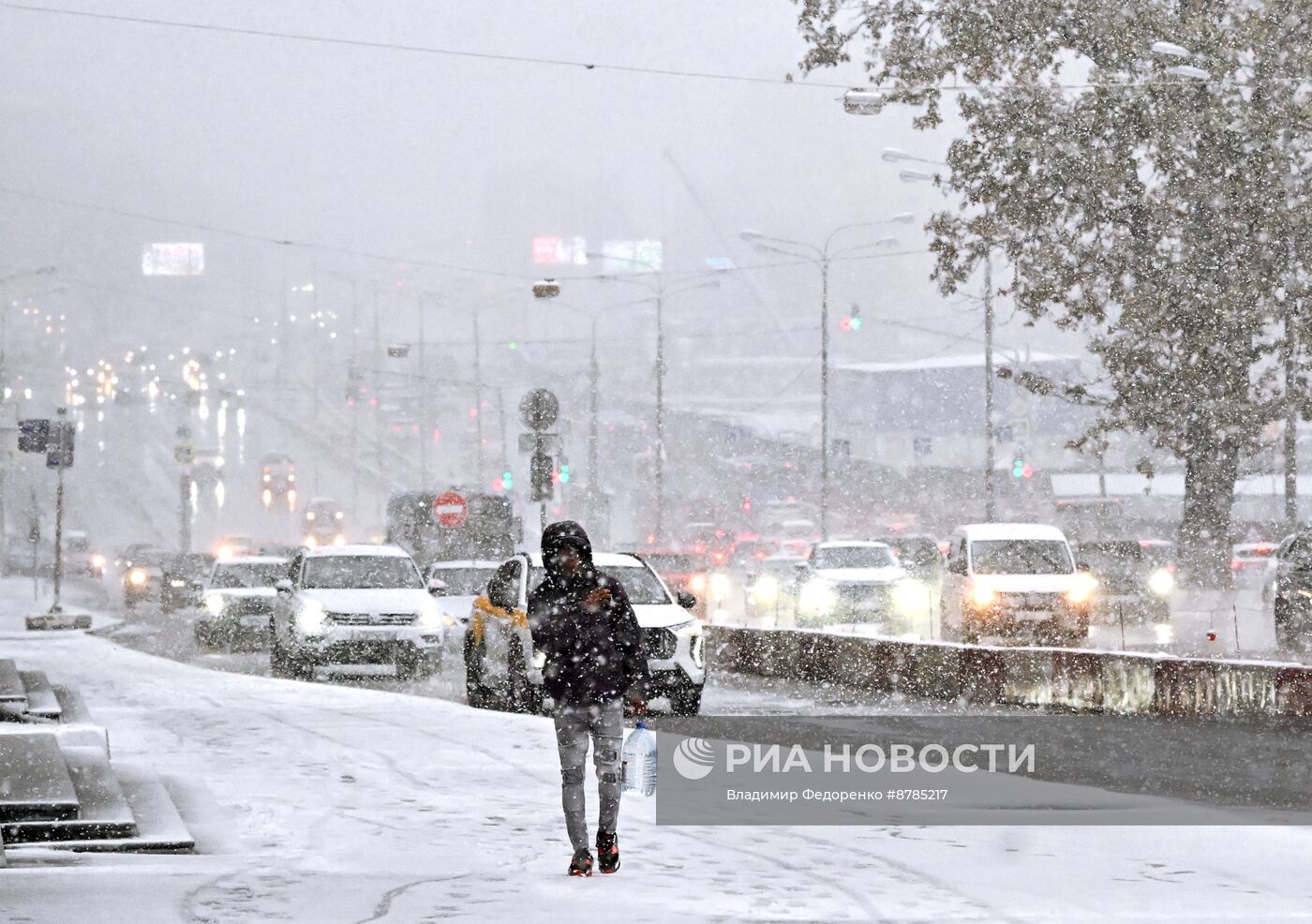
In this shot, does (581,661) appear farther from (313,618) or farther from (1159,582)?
(1159,582)

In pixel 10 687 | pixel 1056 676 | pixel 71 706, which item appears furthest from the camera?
pixel 1056 676

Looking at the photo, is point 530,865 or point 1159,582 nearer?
point 530,865

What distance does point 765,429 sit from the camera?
486 ft

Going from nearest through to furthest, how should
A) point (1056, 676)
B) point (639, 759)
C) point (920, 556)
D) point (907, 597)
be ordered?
point (639, 759) → point (1056, 676) → point (907, 597) → point (920, 556)

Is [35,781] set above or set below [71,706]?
above

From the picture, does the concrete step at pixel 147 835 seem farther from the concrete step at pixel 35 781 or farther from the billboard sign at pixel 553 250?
the billboard sign at pixel 553 250

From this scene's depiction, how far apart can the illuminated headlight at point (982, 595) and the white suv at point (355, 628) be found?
7924mm

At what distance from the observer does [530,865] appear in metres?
9.27

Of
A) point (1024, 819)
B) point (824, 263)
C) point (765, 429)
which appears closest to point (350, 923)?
point (1024, 819)

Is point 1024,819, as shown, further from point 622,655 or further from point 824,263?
point 824,263

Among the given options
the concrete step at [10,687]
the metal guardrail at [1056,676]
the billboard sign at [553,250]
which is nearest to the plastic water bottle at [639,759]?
the concrete step at [10,687]

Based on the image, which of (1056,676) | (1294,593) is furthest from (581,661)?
(1294,593)

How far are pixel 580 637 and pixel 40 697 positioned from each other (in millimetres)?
10627

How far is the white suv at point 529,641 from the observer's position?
761 inches
